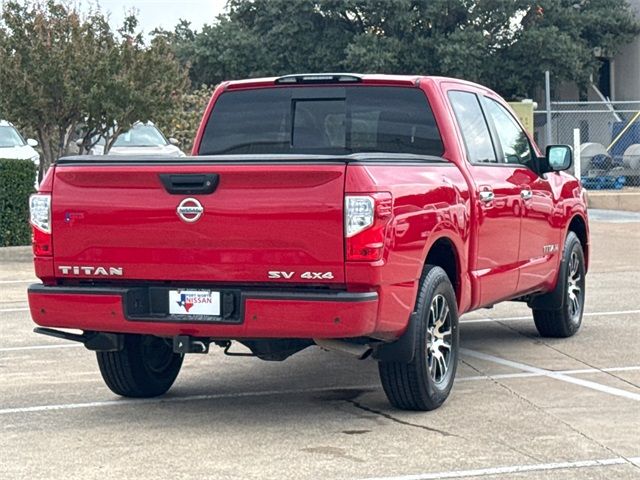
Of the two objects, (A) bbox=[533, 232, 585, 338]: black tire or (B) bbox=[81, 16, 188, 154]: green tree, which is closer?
(A) bbox=[533, 232, 585, 338]: black tire

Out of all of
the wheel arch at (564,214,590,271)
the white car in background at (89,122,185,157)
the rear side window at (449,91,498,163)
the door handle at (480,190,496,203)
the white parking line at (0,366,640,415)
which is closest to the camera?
the white parking line at (0,366,640,415)

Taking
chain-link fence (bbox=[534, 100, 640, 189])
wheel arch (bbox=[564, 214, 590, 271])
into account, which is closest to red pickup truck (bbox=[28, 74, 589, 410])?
wheel arch (bbox=[564, 214, 590, 271])

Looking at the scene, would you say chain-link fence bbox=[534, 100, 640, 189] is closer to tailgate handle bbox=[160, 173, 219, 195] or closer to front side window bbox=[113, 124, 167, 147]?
front side window bbox=[113, 124, 167, 147]

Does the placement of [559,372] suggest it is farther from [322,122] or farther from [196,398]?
[196,398]

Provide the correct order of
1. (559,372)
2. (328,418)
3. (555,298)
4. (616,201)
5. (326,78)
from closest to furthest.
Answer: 1. (328,418)
2. (326,78)
3. (559,372)
4. (555,298)
5. (616,201)

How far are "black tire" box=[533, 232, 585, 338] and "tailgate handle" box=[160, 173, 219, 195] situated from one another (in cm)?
407

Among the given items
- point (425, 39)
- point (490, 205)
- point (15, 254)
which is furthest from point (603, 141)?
point (490, 205)

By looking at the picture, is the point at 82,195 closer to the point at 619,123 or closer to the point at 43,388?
the point at 43,388

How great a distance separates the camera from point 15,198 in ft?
60.9

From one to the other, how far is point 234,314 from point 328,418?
3.06 ft

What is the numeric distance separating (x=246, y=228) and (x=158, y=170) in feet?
1.90

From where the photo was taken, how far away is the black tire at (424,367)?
24.3 feet

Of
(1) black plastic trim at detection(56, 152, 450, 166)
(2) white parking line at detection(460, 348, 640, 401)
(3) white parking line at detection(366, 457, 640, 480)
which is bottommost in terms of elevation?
(3) white parking line at detection(366, 457, 640, 480)

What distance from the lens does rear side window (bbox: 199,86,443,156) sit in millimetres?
8594
